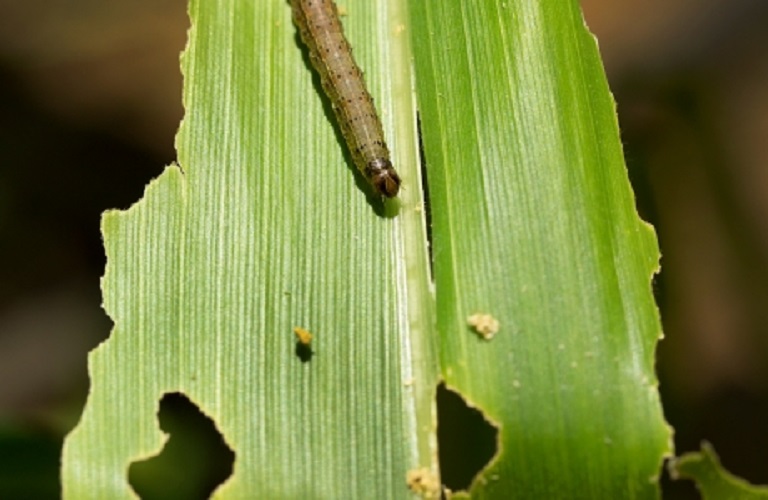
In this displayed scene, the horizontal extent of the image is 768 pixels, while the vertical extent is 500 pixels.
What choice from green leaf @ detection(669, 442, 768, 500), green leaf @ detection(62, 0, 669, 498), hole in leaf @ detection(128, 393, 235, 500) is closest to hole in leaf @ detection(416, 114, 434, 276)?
green leaf @ detection(62, 0, 669, 498)

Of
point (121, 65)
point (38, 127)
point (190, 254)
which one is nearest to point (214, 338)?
point (190, 254)

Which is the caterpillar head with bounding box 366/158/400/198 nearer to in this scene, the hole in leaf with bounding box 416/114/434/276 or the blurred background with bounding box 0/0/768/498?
the hole in leaf with bounding box 416/114/434/276

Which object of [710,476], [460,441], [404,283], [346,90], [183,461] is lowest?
[710,476]

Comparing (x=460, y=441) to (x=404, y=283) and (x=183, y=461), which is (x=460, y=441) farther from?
(x=183, y=461)

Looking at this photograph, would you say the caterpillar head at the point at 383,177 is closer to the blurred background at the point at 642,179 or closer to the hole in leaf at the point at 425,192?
the hole in leaf at the point at 425,192

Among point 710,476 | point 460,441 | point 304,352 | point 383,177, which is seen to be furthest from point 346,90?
point 710,476

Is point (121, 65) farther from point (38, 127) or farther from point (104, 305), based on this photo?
point (104, 305)
